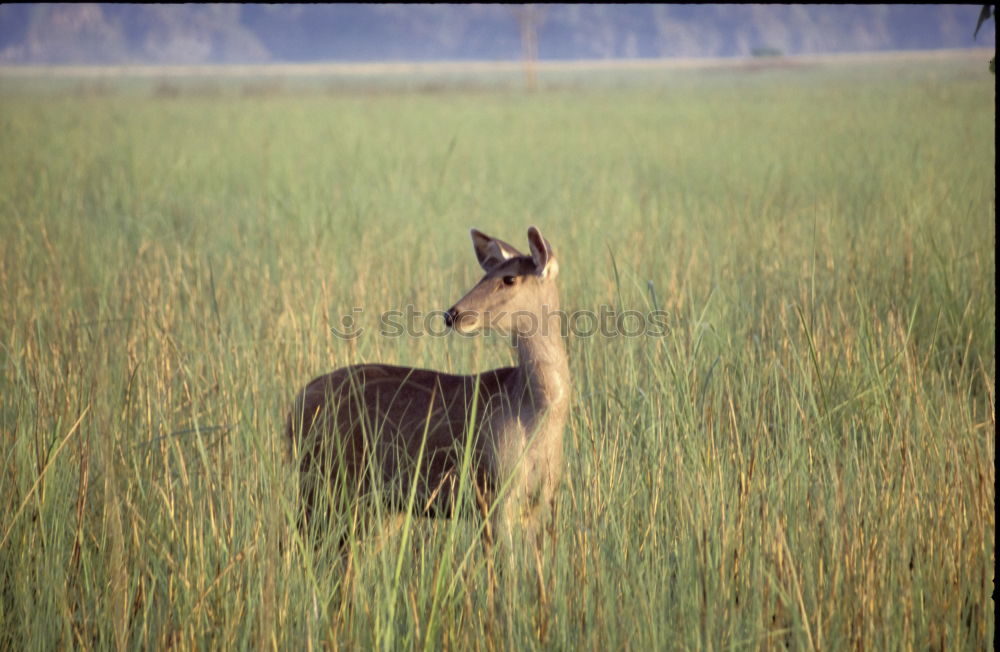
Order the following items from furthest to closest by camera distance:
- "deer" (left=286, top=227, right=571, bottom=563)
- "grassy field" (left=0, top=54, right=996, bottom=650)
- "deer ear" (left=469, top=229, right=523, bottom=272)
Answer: "deer ear" (left=469, top=229, right=523, bottom=272), "deer" (left=286, top=227, right=571, bottom=563), "grassy field" (left=0, top=54, right=996, bottom=650)

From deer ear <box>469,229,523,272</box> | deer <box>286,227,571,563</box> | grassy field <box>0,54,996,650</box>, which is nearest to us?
grassy field <box>0,54,996,650</box>

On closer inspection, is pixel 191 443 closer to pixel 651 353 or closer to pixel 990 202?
pixel 651 353

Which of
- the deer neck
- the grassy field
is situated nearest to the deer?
the deer neck

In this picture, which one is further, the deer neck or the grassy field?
the deer neck

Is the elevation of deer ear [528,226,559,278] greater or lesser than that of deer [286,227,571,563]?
greater

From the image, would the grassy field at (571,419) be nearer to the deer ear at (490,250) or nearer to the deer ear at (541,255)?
the deer ear at (541,255)

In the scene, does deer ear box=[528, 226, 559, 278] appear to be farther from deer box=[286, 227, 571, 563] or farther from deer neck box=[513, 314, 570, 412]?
deer neck box=[513, 314, 570, 412]

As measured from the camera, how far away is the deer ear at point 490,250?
2.96 metres

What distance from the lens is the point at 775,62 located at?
286 ft

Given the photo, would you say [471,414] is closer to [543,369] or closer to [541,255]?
[543,369]

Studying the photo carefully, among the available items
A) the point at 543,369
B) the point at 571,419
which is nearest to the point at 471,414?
the point at 543,369

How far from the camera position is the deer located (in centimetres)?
272

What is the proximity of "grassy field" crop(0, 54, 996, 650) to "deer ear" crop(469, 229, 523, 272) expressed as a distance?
353mm

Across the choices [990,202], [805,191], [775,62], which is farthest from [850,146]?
[775,62]
